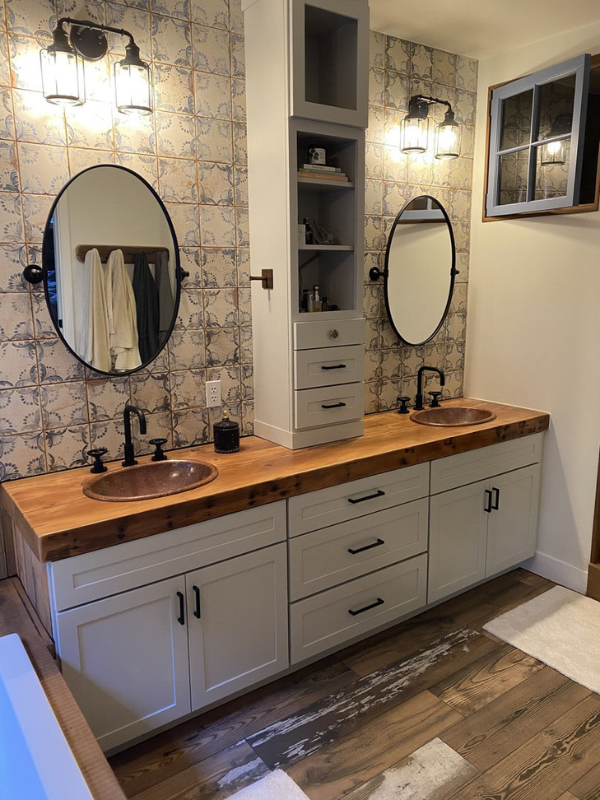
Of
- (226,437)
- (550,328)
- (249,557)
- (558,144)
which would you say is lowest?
(249,557)

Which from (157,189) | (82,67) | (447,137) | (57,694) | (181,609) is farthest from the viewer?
(447,137)

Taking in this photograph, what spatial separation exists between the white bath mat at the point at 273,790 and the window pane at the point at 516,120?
2.80 metres

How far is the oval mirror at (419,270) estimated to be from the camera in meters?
2.96

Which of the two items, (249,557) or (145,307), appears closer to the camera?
(249,557)

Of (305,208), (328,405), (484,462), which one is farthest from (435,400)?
(305,208)

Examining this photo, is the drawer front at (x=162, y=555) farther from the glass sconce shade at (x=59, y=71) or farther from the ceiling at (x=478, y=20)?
the ceiling at (x=478, y=20)

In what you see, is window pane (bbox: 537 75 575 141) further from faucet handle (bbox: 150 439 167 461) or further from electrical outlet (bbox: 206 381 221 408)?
faucet handle (bbox: 150 439 167 461)

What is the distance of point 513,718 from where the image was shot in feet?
6.82

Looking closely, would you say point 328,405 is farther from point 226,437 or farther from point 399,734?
point 399,734

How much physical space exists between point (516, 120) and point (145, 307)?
6.65ft

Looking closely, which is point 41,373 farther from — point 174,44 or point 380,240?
point 380,240

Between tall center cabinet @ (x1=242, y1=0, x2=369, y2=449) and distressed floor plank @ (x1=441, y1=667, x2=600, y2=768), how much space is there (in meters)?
1.15

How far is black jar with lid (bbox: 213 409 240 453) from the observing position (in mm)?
2328

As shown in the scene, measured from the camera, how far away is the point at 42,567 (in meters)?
1.70
